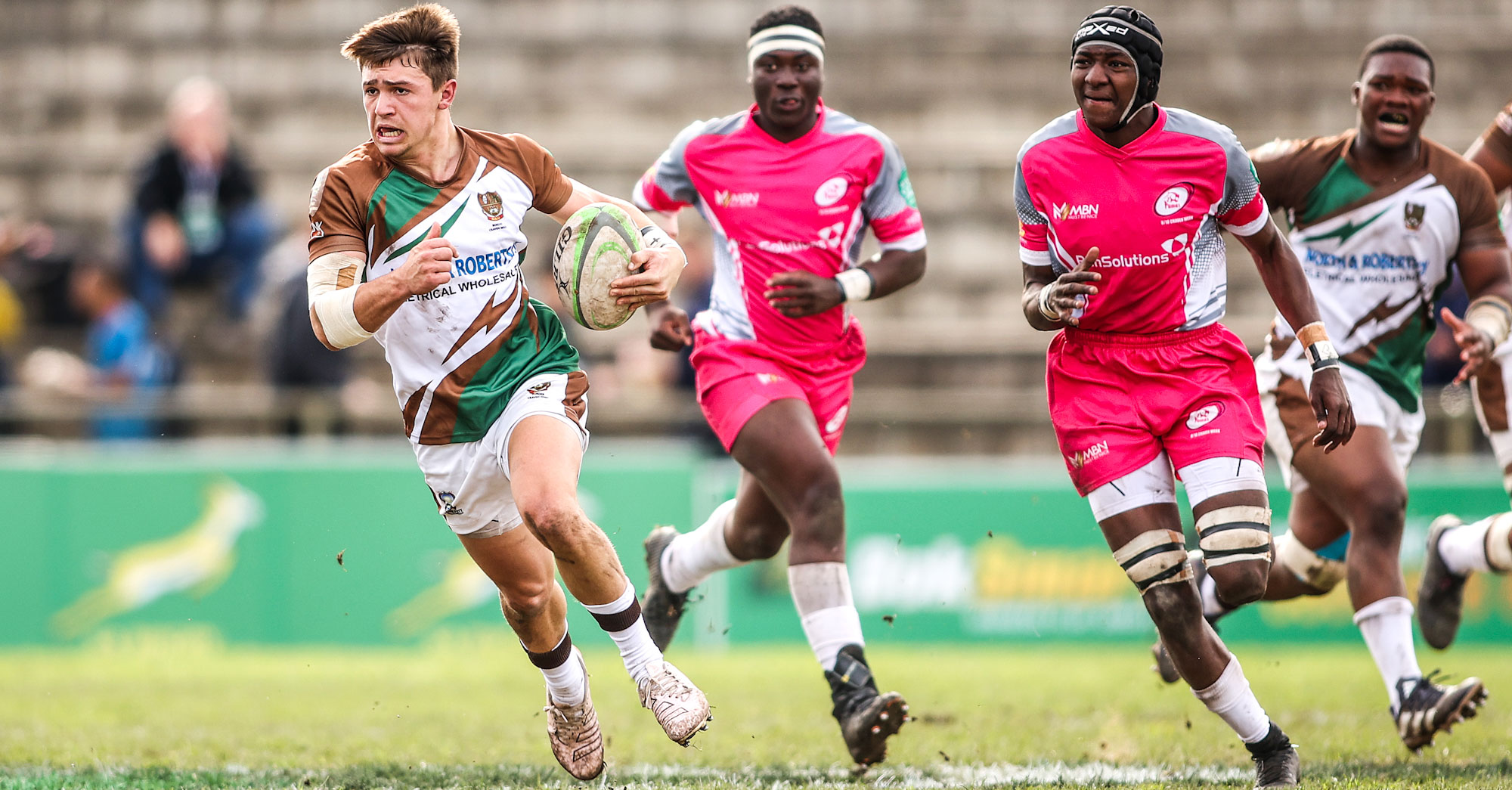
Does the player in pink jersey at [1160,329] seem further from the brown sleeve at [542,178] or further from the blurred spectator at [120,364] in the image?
the blurred spectator at [120,364]

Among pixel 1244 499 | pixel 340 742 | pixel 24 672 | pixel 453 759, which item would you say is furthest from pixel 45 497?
pixel 1244 499

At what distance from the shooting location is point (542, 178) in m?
6.75

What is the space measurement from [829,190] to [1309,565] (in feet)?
10.0

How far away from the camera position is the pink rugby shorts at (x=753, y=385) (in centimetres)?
745

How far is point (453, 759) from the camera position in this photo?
7.73m

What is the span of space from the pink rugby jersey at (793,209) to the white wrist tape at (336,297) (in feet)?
6.86

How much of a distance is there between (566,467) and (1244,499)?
2611mm

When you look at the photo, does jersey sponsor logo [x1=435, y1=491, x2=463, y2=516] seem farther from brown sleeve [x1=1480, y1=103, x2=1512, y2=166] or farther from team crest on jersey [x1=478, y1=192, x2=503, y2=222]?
brown sleeve [x1=1480, y1=103, x2=1512, y2=166]

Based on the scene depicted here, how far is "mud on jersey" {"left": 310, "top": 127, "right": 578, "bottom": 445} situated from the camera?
6375mm

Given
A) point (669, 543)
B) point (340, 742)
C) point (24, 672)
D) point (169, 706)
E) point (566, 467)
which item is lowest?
point (24, 672)

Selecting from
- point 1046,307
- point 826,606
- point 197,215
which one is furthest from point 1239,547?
point 197,215

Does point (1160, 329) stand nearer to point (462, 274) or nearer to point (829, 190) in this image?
point (829, 190)

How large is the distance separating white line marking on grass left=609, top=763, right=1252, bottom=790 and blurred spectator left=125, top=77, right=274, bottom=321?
9.61m

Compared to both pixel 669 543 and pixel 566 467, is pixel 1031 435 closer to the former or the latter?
pixel 669 543
